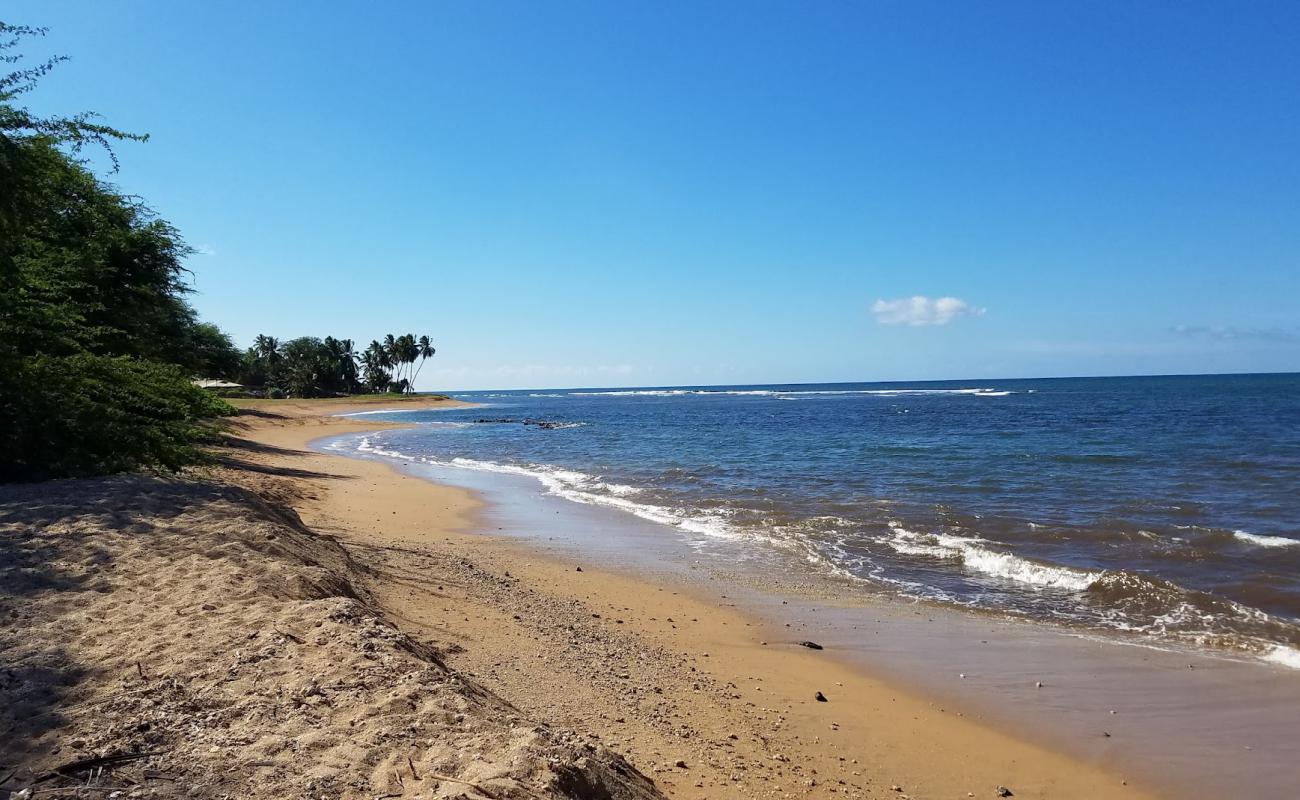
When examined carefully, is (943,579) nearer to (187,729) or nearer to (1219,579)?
(1219,579)

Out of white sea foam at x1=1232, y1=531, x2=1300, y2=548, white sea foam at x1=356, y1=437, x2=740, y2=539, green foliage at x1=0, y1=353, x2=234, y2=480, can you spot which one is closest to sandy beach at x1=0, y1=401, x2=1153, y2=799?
green foliage at x1=0, y1=353, x2=234, y2=480

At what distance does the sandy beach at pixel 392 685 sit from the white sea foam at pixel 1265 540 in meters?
9.27

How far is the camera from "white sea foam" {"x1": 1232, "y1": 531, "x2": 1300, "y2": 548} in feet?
37.2

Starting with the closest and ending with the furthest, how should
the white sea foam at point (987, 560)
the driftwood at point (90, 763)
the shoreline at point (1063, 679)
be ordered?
the driftwood at point (90, 763) < the shoreline at point (1063, 679) < the white sea foam at point (987, 560)

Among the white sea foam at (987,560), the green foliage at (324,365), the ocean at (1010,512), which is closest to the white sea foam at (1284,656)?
the ocean at (1010,512)

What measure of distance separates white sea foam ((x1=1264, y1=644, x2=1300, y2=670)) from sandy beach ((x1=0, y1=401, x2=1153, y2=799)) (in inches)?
143

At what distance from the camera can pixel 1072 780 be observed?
16.0ft

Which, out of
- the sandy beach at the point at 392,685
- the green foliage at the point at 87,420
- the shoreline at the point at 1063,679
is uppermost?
the green foliage at the point at 87,420

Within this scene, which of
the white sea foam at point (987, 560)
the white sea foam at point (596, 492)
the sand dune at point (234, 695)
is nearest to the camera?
the sand dune at point (234, 695)

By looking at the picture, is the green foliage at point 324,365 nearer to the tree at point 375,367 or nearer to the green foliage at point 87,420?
the tree at point 375,367

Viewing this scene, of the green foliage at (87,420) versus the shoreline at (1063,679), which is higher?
the green foliage at (87,420)

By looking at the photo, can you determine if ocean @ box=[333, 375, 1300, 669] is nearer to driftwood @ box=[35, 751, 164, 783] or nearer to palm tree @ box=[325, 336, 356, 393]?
driftwood @ box=[35, 751, 164, 783]

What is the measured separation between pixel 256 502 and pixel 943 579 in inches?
361

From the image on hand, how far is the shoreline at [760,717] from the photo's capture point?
4.62m
